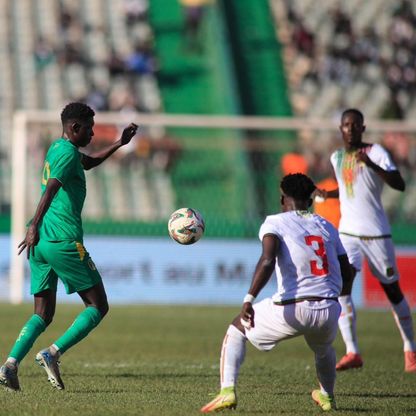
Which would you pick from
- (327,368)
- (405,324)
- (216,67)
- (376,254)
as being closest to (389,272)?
(376,254)

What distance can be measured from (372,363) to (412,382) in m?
1.69

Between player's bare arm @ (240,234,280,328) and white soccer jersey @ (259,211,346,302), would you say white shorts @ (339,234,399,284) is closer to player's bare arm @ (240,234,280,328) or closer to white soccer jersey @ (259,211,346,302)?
white soccer jersey @ (259,211,346,302)

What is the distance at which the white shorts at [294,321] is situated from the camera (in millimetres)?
6852

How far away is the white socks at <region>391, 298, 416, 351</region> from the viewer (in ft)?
34.8

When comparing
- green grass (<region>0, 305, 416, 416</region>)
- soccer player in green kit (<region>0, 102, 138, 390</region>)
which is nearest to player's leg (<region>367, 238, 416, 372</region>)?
green grass (<region>0, 305, 416, 416</region>)

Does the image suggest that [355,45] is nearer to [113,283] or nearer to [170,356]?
[113,283]

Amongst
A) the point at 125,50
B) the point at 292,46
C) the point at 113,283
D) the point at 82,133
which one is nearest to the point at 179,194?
the point at 113,283

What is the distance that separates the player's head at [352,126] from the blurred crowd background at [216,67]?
11640mm

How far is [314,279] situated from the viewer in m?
6.94

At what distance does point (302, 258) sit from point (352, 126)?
3.57m

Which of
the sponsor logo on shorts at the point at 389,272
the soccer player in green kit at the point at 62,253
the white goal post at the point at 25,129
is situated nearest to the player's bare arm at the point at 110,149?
the soccer player in green kit at the point at 62,253

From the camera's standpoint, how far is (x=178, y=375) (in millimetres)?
9578

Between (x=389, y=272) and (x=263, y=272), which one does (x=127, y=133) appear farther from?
(x=389, y=272)

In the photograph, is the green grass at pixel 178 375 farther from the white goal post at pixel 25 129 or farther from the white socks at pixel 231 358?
the white goal post at pixel 25 129
